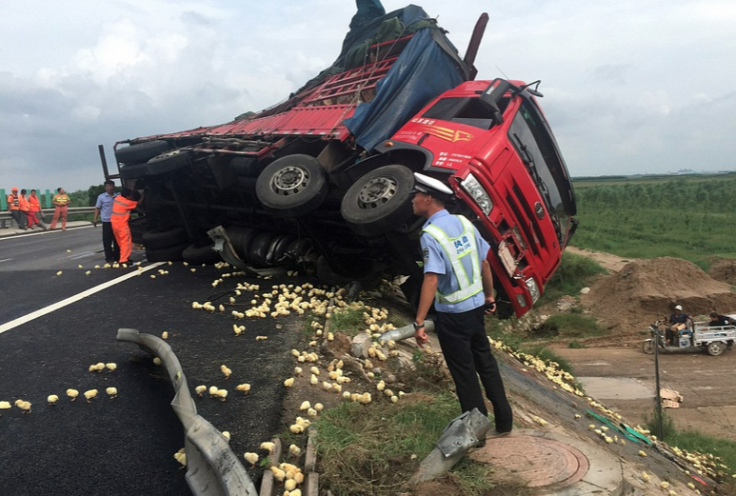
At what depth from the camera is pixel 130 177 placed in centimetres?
837

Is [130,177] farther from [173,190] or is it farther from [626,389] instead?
[626,389]

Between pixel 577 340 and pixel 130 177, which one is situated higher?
pixel 130 177

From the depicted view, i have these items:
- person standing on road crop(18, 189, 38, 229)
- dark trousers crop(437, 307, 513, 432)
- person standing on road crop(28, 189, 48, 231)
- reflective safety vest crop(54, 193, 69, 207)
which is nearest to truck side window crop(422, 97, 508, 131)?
dark trousers crop(437, 307, 513, 432)

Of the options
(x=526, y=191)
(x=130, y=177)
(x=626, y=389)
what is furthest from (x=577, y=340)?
(x=130, y=177)

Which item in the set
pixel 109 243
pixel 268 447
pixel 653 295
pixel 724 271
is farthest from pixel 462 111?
pixel 724 271

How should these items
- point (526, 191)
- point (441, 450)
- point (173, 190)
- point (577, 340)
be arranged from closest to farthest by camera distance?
point (441, 450) < point (526, 191) < point (173, 190) < point (577, 340)

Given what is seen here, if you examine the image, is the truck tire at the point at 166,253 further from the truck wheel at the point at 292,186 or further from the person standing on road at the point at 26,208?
the person standing on road at the point at 26,208

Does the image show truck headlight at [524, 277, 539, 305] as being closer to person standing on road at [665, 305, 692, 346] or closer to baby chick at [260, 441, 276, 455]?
baby chick at [260, 441, 276, 455]

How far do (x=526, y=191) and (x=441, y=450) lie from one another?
3.67 meters

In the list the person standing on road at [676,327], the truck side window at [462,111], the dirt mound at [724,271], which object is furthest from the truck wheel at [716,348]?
the truck side window at [462,111]

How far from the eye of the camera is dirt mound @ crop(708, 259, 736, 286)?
22.2 meters

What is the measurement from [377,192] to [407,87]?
1.76 m

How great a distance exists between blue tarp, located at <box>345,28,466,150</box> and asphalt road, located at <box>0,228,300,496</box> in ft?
8.03

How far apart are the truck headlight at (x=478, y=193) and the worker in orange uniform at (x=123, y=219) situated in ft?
19.5
